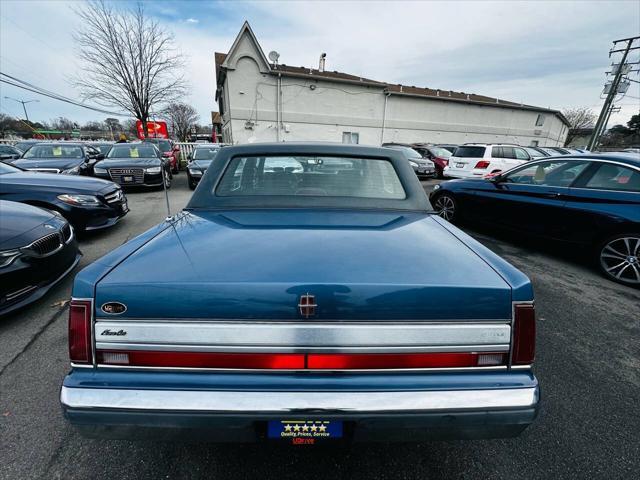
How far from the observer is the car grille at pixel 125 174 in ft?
31.3

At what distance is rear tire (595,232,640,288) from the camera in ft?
12.7

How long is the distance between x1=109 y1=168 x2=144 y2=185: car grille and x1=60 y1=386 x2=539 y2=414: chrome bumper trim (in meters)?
10.3

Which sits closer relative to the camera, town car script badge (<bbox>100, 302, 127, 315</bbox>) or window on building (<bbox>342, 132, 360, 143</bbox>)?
town car script badge (<bbox>100, 302, 127, 315</bbox>)

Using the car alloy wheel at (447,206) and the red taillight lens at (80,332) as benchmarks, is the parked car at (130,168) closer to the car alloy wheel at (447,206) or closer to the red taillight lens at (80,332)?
the car alloy wheel at (447,206)

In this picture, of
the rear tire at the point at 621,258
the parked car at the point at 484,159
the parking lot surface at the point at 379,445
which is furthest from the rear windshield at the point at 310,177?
the parked car at the point at 484,159

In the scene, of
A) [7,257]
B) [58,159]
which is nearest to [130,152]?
[58,159]

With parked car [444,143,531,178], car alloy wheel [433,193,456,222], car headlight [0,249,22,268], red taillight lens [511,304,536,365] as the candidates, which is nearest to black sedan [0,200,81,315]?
car headlight [0,249,22,268]

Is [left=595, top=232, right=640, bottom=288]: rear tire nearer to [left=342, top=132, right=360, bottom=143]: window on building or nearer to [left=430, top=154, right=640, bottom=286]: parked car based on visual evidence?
[left=430, top=154, right=640, bottom=286]: parked car

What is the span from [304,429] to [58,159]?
463 inches

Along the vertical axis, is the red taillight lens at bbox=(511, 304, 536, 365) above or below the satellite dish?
below

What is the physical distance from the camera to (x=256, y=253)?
1.35 m

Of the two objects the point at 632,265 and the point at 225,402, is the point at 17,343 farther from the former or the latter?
the point at 632,265

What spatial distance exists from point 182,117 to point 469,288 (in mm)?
58109

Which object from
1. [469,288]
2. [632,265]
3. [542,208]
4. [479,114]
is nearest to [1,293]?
[469,288]
